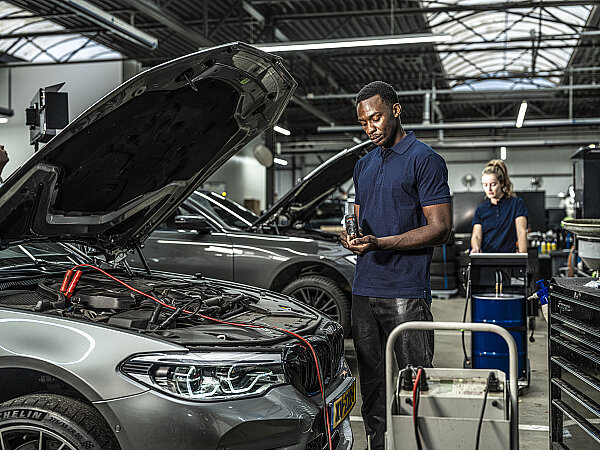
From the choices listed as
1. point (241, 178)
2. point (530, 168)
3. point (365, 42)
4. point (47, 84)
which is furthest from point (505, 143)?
point (47, 84)

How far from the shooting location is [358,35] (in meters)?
13.0

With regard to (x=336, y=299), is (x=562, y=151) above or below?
above

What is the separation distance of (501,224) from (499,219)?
0.04 meters

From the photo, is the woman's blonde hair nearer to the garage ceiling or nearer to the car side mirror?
the car side mirror

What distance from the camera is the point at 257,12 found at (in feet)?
37.1

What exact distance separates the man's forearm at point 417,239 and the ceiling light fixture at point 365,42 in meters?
6.24

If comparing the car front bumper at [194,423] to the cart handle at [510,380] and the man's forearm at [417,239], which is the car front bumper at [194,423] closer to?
the cart handle at [510,380]

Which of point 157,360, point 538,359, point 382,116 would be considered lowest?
point 538,359

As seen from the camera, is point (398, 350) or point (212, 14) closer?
point (398, 350)

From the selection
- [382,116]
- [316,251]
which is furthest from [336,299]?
[382,116]

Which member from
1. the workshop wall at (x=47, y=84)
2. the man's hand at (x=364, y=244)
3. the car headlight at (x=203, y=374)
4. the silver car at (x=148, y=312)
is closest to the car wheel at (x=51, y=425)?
the silver car at (x=148, y=312)

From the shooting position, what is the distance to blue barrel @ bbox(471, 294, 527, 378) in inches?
178

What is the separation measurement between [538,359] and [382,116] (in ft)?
12.7

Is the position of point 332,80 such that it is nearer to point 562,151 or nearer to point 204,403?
point 562,151
